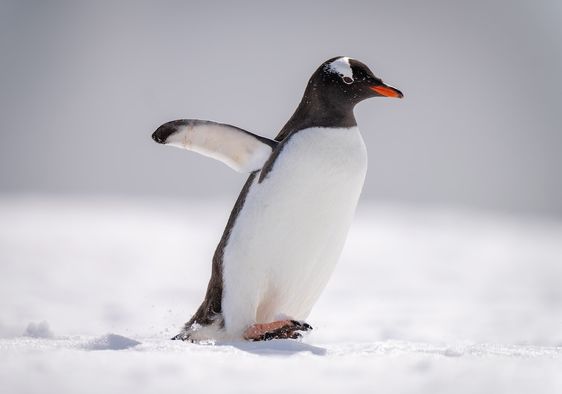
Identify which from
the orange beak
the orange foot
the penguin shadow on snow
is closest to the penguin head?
the orange beak

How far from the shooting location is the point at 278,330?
323 centimetres

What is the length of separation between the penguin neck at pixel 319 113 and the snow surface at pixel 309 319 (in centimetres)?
103

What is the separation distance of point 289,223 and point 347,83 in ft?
2.52

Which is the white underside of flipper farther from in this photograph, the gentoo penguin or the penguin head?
the penguin head

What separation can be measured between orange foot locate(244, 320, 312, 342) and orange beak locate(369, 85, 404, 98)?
1.28 m

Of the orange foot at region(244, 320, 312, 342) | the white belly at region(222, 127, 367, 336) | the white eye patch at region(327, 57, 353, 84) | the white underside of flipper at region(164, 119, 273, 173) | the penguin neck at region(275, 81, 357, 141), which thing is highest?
the white eye patch at region(327, 57, 353, 84)

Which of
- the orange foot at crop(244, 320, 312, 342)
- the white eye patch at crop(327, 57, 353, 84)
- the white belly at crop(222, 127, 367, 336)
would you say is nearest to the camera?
the orange foot at crop(244, 320, 312, 342)

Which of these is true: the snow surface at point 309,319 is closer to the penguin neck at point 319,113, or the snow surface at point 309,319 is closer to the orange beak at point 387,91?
the penguin neck at point 319,113

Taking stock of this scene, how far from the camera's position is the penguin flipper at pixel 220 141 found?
3725mm

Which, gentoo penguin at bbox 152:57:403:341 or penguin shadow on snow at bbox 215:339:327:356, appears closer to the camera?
penguin shadow on snow at bbox 215:339:327:356

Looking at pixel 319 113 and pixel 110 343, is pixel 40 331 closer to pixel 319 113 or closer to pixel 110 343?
pixel 110 343

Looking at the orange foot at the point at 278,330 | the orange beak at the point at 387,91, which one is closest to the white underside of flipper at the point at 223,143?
Result: the orange beak at the point at 387,91

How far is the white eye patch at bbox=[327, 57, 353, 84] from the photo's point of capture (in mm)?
3760

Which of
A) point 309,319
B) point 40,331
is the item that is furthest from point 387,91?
point 309,319
